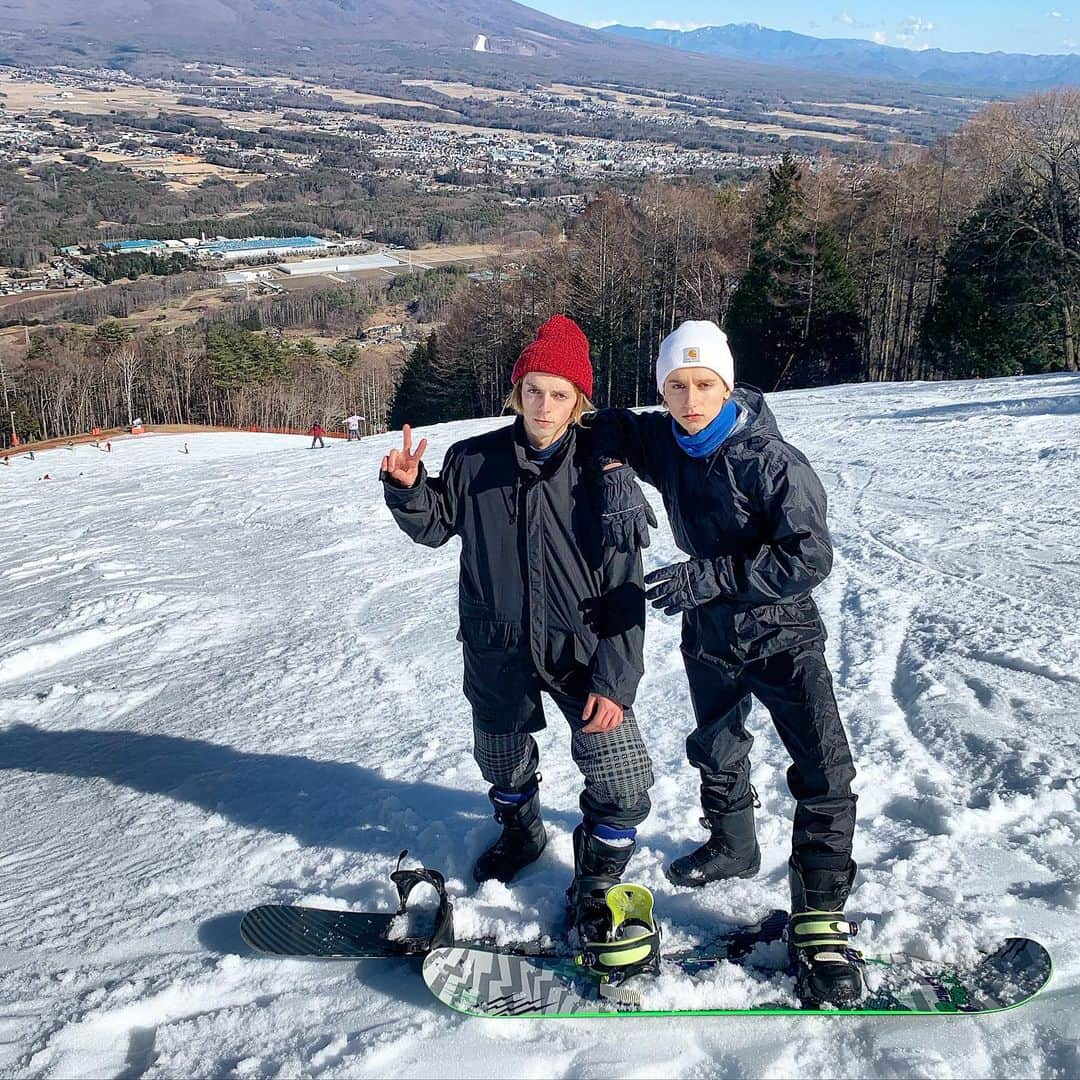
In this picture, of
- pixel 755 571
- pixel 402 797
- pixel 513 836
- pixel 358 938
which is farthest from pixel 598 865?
pixel 402 797

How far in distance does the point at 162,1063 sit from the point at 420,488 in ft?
4.83

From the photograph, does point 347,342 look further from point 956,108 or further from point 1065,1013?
point 956,108

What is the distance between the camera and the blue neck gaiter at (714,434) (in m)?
2.09

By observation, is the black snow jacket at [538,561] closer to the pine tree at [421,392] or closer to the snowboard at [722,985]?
the snowboard at [722,985]

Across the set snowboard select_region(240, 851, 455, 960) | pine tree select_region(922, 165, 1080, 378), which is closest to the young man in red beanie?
snowboard select_region(240, 851, 455, 960)

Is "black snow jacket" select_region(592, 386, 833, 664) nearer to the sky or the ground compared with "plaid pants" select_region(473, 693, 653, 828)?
nearer to the sky

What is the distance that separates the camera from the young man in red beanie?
7.20 feet

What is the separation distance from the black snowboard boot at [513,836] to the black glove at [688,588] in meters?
0.86

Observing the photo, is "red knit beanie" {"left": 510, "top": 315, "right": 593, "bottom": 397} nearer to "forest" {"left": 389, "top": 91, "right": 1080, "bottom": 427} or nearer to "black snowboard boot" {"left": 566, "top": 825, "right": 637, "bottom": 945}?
"black snowboard boot" {"left": 566, "top": 825, "right": 637, "bottom": 945}

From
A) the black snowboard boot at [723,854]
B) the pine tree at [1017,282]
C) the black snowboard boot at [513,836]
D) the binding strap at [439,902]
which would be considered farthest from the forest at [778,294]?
the binding strap at [439,902]

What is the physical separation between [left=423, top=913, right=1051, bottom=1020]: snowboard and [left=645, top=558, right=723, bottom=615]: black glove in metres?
0.93

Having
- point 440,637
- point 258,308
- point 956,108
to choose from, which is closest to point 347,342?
point 258,308

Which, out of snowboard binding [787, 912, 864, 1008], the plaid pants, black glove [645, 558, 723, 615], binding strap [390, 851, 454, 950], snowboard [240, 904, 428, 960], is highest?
black glove [645, 558, 723, 615]

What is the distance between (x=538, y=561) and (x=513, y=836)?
968mm
